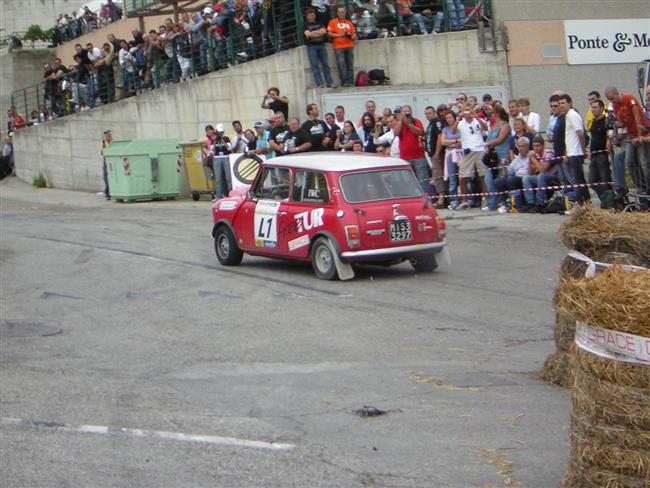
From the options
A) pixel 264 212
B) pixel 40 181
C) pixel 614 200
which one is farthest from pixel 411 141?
pixel 40 181

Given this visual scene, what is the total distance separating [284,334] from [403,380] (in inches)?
103

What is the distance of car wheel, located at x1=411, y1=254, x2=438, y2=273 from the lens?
15172 mm

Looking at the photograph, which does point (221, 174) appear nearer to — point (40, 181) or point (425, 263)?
point (425, 263)

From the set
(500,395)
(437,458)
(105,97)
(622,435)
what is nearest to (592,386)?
(622,435)

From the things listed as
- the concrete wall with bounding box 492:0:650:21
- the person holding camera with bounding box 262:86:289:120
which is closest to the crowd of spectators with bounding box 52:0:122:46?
the person holding camera with bounding box 262:86:289:120

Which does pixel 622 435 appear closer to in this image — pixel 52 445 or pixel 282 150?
pixel 52 445

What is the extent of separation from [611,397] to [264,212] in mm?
10826

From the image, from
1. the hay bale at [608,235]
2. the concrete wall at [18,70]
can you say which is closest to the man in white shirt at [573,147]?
the hay bale at [608,235]

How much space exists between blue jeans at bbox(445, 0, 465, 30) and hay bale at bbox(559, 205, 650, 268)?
2047 centimetres

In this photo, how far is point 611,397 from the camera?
5340 millimetres

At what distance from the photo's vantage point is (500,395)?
8.62 meters

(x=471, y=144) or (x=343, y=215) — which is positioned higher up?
(x=471, y=144)

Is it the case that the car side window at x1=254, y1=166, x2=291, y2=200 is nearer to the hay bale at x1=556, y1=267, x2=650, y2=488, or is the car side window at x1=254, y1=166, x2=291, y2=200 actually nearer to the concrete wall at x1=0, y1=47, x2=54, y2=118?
the hay bale at x1=556, y1=267, x2=650, y2=488

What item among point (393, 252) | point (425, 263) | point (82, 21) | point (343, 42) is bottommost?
point (425, 263)
